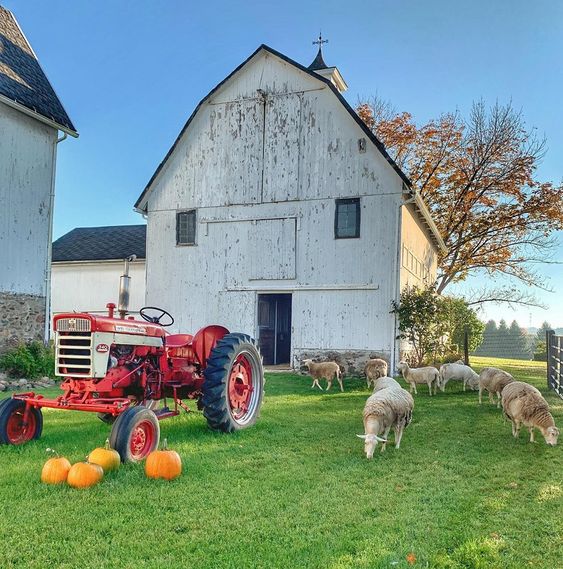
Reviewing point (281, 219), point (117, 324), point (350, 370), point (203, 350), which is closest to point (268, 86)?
point (281, 219)

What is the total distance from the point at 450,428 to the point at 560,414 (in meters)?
2.70

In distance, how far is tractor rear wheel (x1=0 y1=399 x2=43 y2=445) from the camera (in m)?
6.17

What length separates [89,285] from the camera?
2283 centimetres

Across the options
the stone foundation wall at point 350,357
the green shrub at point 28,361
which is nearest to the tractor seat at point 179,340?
the green shrub at point 28,361

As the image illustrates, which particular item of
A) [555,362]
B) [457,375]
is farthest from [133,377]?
[555,362]

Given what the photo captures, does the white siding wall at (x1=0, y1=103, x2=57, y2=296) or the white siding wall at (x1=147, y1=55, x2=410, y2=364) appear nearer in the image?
the white siding wall at (x1=0, y1=103, x2=57, y2=296)

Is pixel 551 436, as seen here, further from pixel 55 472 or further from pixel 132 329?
pixel 55 472

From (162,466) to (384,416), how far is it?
287cm

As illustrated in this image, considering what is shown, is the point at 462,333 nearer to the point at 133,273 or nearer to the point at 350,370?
the point at 350,370

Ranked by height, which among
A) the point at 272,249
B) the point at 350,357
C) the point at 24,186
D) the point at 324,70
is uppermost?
the point at 324,70

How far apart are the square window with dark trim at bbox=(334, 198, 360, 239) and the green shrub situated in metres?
8.77

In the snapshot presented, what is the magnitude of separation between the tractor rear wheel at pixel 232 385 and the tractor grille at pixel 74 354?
1554 millimetres

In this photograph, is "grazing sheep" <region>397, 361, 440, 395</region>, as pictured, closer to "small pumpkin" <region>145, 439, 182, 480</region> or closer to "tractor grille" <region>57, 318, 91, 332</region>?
"small pumpkin" <region>145, 439, 182, 480</region>

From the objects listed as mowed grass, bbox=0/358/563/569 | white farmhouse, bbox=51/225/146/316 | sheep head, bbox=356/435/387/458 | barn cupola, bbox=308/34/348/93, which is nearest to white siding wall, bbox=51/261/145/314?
white farmhouse, bbox=51/225/146/316
